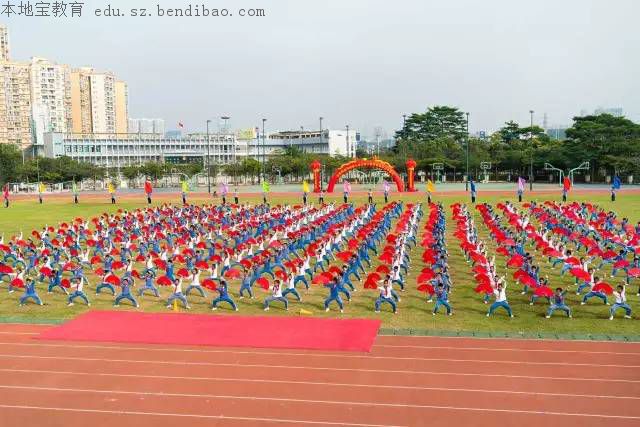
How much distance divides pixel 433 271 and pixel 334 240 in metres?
5.80

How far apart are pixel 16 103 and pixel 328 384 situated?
111m

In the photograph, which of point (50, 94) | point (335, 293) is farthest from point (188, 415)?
point (50, 94)

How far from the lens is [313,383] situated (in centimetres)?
980

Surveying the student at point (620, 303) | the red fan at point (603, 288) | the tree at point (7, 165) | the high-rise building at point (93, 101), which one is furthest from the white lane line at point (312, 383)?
the high-rise building at point (93, 101)

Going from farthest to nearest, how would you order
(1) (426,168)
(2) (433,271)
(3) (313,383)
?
(1) (426,168)
(2) (433,271)
(3) (313,383)

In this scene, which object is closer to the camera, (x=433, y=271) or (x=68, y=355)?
(x=68, y=355)

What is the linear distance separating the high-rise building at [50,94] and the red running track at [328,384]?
101417mm

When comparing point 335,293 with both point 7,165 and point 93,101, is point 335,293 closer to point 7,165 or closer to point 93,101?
point 7,165

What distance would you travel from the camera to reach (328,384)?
9742 millimetres

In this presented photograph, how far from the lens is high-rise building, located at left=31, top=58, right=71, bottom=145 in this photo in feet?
344

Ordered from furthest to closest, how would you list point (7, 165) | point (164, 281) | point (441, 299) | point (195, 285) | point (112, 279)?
point (7, 165)
point (112, 279)
point (164, 281)
point (195, 285)
point (441, 299)

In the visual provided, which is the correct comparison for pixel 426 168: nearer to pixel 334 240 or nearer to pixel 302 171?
pixel 302 171

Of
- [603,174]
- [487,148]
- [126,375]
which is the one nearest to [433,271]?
[126,375]

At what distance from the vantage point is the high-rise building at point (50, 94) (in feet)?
344
